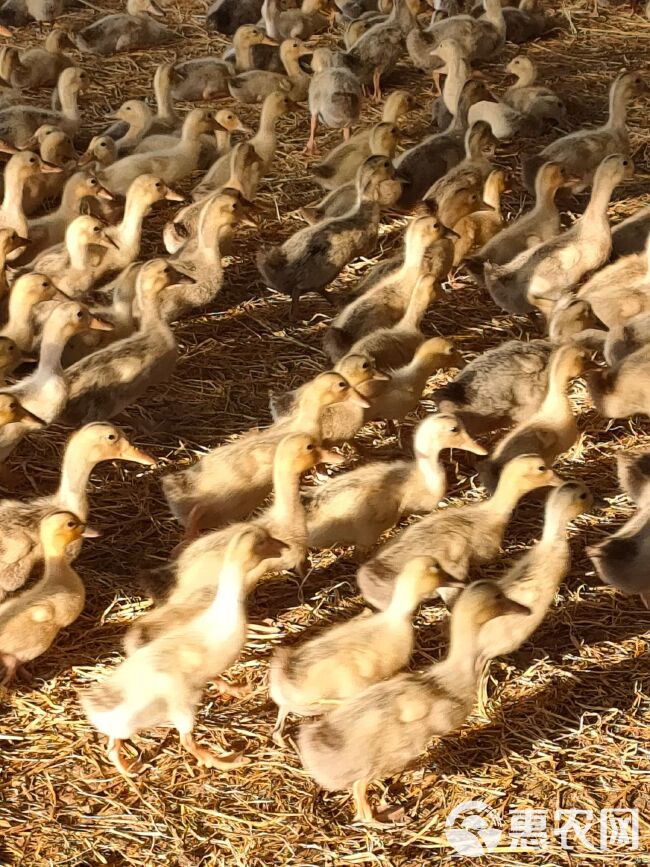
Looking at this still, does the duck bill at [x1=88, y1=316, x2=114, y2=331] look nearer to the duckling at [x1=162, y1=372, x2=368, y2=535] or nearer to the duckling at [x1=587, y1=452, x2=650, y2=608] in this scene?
the duckling at [x1=162, y1=372, x2=368, y2=535]

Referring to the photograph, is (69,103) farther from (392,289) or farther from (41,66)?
(392,289)

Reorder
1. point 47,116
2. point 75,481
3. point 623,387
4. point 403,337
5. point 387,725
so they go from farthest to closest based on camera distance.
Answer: point 47,116 < point 403,337 < point 623,387 < point 75,481 < point 387,725

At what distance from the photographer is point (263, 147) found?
287 inches

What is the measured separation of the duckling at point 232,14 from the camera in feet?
31.3

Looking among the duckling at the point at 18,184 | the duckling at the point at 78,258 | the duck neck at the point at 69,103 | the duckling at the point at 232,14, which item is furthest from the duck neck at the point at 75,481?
the duckling at the point at 232,14

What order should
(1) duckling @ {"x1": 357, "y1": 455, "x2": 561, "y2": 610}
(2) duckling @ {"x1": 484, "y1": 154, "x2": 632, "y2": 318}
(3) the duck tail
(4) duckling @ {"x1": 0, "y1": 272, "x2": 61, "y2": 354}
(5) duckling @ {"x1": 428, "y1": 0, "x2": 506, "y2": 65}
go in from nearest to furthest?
(1) duckling @ {"x1": 357, "y1": 455, "x2": 561, "y2": 610} < (4) duckling @ {"x1": 0, "y1": 272, "x2": 61, "y2": 354} < (2) duckling @ {"x1": 484, "y1": 154, "x2": 632, "y2": 318} < (3) the duck tail < (5) duckling @ {"x1": 428, "y1": 0, "x2": 506, "y2": 65}

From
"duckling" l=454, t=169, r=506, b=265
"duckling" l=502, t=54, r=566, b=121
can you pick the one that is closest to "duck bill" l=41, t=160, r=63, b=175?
"duckling" l=454, t=169, r=506, b=265

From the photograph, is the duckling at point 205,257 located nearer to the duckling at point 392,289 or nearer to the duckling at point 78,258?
the duckling at point 78,258

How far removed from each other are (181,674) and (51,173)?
3832mm

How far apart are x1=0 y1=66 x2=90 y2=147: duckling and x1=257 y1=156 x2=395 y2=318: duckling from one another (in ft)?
6.72

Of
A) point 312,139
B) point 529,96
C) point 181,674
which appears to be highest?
point 181,674

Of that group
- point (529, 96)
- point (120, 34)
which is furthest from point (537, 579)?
point (120, 34)

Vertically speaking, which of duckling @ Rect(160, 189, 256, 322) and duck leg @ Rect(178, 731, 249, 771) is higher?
duckling @ Rect(160, 189, 256, 322)

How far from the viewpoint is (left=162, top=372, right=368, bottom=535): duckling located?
466 cm
